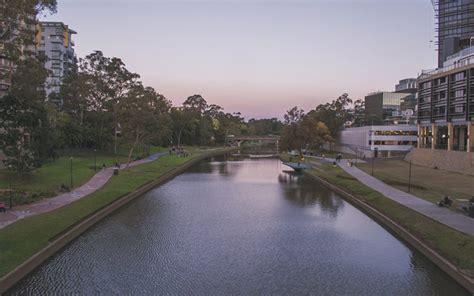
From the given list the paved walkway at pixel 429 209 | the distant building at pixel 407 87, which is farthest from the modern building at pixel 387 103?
the paved walkway at pixel 429 209

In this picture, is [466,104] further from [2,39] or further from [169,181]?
[2,39]

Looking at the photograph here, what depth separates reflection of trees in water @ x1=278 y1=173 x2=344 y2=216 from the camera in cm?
3553

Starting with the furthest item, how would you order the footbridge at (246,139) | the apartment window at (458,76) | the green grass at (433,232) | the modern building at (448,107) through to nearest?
the footbridge at (246,139)
the apartment window at (458,76)
the modern building at (448,107)
the green grass at (433,232)

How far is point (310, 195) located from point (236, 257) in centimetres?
2334

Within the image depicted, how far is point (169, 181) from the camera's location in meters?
51.7

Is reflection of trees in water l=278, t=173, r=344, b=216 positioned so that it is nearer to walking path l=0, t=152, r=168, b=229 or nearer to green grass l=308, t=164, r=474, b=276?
green grass l=308, t=164, r=474, b=276

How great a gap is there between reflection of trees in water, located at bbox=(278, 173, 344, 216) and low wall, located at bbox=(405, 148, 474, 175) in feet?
72.2

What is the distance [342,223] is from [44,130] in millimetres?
29359

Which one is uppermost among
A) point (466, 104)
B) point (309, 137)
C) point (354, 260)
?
point (466, 104)

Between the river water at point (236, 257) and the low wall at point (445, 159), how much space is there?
30421 mm

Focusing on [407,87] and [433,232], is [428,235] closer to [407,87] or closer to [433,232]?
[433,232]

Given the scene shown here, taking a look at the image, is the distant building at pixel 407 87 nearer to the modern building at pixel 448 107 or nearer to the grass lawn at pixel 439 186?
the modern building at pixel 448 107

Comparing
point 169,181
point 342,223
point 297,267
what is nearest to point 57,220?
point 297,267

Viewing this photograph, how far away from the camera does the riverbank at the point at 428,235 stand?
17.2 metres
